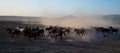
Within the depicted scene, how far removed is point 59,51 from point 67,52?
1.79 ft

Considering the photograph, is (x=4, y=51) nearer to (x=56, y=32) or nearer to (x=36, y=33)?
(x=36, y=33)

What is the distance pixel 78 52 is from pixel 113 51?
210cm

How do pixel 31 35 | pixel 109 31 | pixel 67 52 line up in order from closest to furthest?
pixel 67 52, pixel 31 35, pixel 109 31

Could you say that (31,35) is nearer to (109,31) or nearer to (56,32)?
(56,32)

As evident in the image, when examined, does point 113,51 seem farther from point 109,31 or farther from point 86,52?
point 109,31

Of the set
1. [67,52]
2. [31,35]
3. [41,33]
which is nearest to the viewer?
[67,52]

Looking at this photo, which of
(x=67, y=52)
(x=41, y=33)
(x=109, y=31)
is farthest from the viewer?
(x=109, y=31)

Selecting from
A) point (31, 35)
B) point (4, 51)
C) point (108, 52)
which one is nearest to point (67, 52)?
point (108, 52)

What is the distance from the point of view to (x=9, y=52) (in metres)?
15.7

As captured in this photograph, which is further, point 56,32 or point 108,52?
point 56,32

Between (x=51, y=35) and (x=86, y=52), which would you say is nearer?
(x=86, y=52)

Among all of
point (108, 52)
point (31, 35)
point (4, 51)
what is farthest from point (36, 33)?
point (108, 52)

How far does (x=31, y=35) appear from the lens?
874 inches

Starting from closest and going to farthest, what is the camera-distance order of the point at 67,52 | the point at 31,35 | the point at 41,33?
1. the point at 67,52
2. the point at 31,35
3. the point at 41,33
